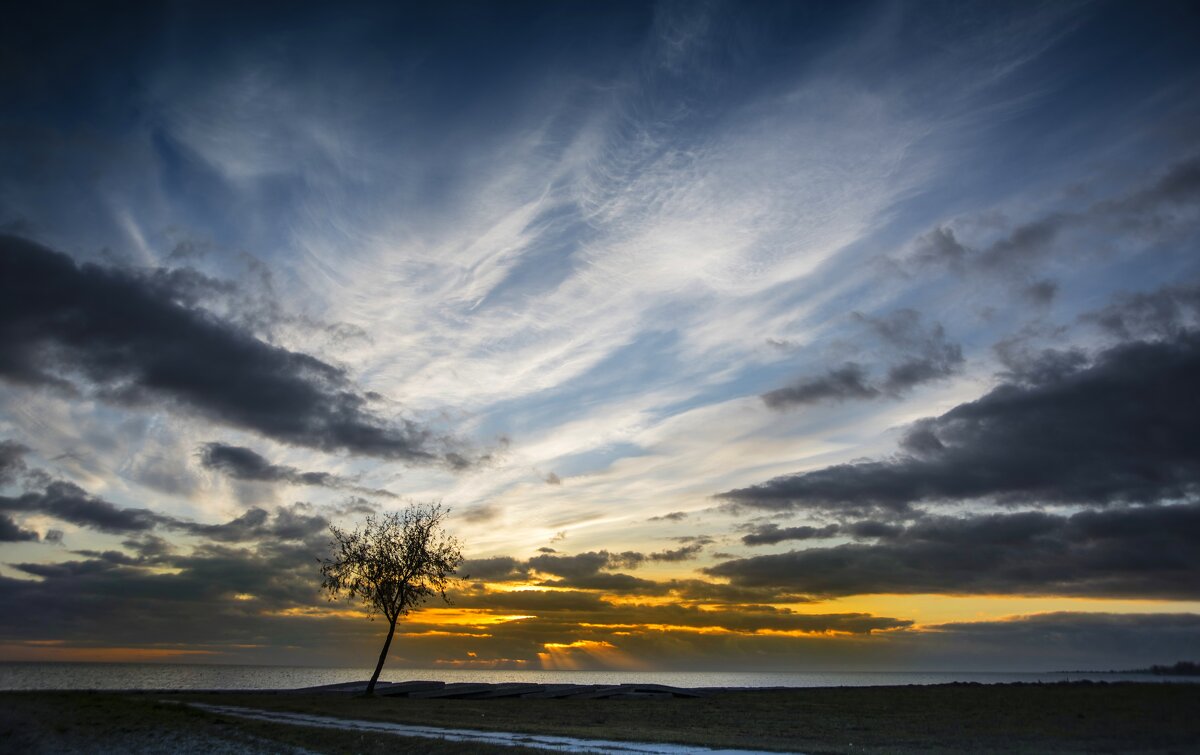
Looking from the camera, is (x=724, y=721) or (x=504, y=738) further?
(x=724, y=721)

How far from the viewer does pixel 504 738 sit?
32688 mm

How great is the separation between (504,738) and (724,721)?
17.0 m

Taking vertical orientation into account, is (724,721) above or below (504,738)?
below

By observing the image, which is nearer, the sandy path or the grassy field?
the sandy path

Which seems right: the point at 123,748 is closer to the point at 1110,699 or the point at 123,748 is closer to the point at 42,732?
the point at 42,732

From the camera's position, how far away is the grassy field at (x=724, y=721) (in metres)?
31.5

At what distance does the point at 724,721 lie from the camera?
1730 inches

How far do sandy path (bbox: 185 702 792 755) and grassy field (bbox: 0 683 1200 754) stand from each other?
1.67 meters

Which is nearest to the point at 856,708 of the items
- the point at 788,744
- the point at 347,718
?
the point at 788,744

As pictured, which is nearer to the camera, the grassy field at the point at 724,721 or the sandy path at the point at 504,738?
the sandy path at the point at 504,738

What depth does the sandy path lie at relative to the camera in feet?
94.1

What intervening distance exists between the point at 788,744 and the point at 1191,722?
2604 cm

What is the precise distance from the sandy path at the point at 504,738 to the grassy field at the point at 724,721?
65.6 inches

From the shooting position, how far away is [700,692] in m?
68.2
